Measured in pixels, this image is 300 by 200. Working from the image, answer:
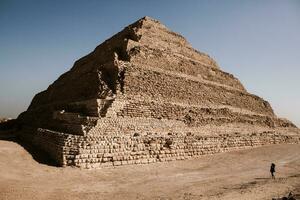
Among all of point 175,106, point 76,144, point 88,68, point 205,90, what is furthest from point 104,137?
point 205,90

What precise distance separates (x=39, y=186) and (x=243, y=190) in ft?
22.1

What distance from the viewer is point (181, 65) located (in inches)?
1024

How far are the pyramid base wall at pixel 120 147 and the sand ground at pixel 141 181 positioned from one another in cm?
48

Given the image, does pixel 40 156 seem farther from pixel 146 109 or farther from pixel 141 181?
pixel 146 109

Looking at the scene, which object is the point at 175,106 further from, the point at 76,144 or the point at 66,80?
the point at 66,80

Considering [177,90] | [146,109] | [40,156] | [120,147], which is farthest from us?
[177,90]

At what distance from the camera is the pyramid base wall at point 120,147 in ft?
42.1

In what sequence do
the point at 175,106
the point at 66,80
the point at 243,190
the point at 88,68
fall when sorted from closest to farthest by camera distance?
the point at 243,190
the point at 175,106
the point at 88,68
the point at 66,80

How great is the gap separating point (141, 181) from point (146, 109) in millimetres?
7410

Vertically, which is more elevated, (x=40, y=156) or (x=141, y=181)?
(x=40, y=156)

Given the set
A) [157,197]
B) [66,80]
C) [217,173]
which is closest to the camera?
[157,197]

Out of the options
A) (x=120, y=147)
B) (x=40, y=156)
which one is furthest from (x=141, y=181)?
(x=40, y=156)

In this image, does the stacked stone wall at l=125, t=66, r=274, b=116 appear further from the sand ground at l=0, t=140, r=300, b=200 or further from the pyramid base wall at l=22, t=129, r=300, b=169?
the sand ground at l=0, t=140, r=300, b=200

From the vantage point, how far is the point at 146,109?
18.8 metres
